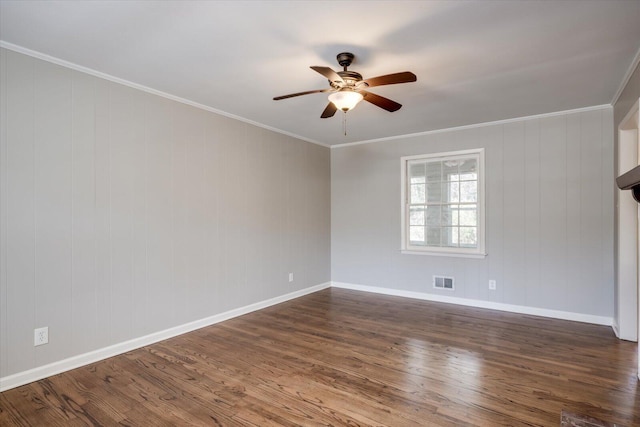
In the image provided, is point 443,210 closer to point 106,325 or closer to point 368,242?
point 368,242

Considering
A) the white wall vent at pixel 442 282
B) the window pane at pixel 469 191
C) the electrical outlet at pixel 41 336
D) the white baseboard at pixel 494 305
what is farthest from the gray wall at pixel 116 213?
the window pane at pixel 469 191

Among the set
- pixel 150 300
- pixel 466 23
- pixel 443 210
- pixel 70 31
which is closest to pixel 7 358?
pixel 150 300

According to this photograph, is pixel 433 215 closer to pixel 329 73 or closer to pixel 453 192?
pixel 453 192

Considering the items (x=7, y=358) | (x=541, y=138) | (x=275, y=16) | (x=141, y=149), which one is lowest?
(x=7, y=358)

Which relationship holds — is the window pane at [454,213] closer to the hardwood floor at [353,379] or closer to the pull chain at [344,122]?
the hardwood floor at [353,379]

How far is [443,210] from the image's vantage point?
5.14 metres

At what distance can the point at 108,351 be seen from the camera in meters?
3.12

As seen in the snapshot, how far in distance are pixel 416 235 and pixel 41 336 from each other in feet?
15.2

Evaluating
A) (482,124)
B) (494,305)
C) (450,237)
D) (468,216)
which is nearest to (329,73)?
(482,124)

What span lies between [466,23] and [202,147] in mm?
2936

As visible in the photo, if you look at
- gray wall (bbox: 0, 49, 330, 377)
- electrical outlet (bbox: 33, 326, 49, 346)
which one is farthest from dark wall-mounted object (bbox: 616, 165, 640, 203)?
electrical outlet (bbox: 33, 326, 49, 346)

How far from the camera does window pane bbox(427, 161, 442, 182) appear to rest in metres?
5.19

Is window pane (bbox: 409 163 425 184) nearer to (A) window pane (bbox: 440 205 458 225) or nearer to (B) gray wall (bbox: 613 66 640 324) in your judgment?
(A) window pane (bbox: 440 205 458 225)

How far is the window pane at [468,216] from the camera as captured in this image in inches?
193
